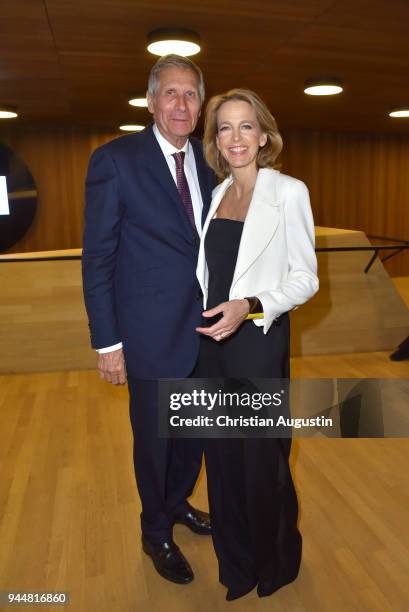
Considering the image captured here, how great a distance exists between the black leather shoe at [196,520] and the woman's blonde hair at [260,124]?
148cm

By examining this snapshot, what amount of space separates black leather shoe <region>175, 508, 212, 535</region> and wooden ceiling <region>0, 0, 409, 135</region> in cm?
303

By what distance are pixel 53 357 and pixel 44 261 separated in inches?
33.4

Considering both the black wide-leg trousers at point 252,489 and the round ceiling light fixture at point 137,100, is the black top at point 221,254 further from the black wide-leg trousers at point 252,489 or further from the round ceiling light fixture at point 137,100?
the round ceiling light fixture at point 137,100

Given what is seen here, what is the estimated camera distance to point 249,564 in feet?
6.30

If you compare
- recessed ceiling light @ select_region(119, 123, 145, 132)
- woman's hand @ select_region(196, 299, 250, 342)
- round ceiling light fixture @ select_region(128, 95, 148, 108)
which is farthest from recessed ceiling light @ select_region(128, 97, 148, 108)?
woman's hand @ select_region(196, 299, 250, 342)

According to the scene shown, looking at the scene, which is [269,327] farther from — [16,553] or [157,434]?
[16,553]

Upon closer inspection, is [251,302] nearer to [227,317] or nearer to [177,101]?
[227,317]

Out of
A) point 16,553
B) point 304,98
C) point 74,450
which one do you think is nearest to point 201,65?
point 304,98

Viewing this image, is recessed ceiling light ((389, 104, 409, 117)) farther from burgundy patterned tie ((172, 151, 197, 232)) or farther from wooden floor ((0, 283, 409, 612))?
burgundy patterned tie ((172, 151, 197, 232))

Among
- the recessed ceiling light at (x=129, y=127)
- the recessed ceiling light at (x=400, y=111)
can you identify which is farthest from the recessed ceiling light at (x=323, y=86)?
the recessed ceiling light at (x=129, y=127)

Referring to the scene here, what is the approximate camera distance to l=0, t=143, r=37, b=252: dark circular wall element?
854 centimetres

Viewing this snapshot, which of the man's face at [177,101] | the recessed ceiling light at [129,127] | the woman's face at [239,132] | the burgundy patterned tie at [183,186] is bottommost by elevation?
the burgundy patterned tie at [183,186]

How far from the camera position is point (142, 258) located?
6.10 ft

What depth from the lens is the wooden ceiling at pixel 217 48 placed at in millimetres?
3605
